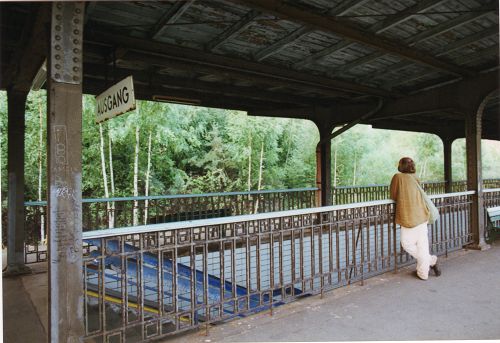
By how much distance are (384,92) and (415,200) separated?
3188mm

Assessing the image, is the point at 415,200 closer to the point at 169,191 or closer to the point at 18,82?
the point at 18,82

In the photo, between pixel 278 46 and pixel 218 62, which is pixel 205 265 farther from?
pixel 278 46

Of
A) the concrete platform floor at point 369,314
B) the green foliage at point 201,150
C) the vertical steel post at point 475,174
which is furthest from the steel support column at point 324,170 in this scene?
the green foliage at point 201,150

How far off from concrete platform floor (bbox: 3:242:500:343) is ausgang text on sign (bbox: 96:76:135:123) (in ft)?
6.70

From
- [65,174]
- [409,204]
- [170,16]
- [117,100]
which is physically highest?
[170,16]

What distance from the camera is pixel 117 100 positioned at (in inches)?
123

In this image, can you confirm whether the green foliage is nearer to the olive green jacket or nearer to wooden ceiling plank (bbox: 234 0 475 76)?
wooden ceiling plank (bbox: 234 0 475 76)

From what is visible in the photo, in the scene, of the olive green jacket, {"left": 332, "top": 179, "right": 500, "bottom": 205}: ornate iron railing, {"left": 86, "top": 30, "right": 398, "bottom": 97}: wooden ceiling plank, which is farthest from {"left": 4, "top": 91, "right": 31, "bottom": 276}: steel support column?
{"left": 332, "top": 179, "right": 500, "bottom": 205}: ornate iron railing

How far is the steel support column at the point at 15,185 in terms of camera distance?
5.27 meters

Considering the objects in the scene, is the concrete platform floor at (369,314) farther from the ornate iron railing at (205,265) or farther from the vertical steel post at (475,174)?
the vertical steel post at (475,174)

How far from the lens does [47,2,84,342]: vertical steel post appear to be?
8.57 ft

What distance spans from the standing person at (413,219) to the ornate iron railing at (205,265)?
0.79 feet

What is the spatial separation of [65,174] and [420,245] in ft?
13.5

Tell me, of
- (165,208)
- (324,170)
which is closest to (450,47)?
(324,170)
